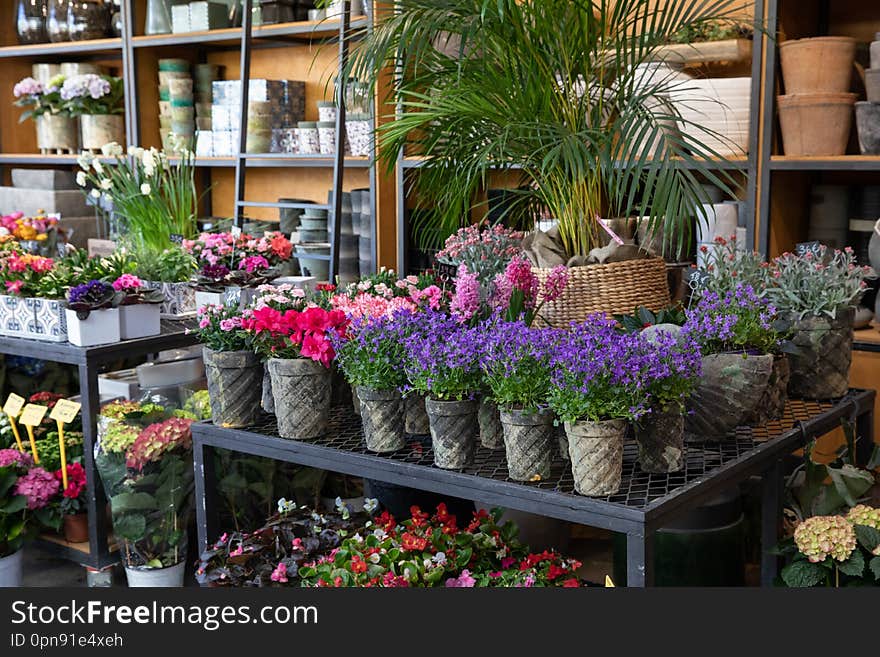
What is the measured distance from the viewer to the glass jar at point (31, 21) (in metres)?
5.24

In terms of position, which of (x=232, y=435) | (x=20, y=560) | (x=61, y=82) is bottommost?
(x=20, y=560)

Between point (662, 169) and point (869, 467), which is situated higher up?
point (662, 169)

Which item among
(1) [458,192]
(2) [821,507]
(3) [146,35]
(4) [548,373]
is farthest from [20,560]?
(3) [146,35]

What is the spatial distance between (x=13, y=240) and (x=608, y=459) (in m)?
2.78

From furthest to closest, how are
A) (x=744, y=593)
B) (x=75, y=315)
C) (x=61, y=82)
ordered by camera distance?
(x=61, y=82) → (x=75, y=315) → (x=744, y=593)

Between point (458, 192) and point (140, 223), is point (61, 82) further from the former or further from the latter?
point (458, 192)

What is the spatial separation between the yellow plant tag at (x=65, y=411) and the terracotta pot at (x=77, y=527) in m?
0.31

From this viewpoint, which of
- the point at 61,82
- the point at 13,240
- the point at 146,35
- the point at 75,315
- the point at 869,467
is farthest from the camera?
the point at 61,82

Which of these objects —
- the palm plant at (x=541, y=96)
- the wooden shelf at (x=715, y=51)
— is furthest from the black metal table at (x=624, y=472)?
the wooden shelf at (x=715, y=51)

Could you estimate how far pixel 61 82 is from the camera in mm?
5129

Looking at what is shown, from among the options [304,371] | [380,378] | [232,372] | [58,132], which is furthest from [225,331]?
[58,132]

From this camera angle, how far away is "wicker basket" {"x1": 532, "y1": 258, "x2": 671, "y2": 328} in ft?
7.62

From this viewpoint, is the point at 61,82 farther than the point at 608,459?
Yes

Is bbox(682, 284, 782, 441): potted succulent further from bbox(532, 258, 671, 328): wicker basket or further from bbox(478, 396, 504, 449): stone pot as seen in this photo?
bbox(532, 258, 671, 328): wicker basket
